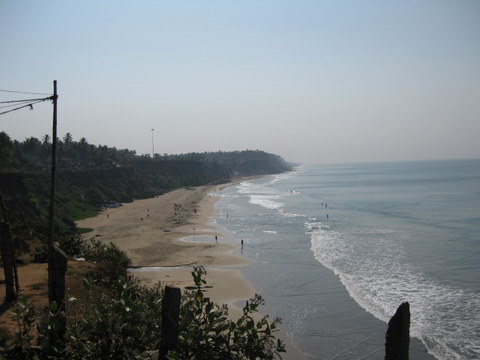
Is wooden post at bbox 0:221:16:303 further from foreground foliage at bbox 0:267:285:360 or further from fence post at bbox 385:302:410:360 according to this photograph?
fence post at bbox 385:302:410:360

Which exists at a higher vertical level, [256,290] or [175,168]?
[175,168]

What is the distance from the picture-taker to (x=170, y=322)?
15.1 ft

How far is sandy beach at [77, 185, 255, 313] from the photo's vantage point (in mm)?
26188

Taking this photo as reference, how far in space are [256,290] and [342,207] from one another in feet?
140

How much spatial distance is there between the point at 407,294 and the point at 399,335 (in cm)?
2020

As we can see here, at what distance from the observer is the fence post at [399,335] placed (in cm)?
452

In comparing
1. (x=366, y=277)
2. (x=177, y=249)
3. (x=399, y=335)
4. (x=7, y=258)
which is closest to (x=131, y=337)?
(x=399, y=335)

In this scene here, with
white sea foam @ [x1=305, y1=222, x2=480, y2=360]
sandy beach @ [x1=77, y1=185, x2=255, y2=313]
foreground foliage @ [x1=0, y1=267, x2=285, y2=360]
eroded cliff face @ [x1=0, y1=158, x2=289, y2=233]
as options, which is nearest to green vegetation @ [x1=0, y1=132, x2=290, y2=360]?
foreground foliage @ [x1=0, y1=267, x2=285, y2=360]

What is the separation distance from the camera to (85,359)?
4.41 metres

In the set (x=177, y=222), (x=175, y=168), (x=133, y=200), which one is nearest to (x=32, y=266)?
(x=177, y=222)

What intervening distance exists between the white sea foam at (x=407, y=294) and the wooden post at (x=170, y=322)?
14787mm

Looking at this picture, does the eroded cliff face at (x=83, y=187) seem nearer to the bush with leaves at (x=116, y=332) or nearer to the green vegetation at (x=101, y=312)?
the green vegetation at (x=101, y=312)

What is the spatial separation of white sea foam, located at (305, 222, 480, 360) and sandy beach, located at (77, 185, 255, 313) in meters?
7.07

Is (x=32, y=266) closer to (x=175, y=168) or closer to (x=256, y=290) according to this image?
(x=256, y=290)
